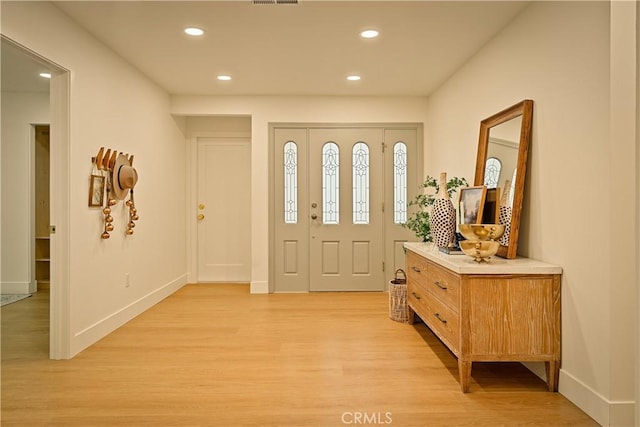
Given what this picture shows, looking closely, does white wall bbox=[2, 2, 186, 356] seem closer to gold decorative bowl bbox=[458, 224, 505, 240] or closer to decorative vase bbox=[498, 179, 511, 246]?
gold decorative bowl bbox=[458, 224, 505, 240]

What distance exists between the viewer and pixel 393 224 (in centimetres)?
533

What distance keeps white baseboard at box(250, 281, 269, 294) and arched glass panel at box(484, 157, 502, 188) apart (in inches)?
121

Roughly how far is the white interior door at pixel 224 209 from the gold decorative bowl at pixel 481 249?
3879mm

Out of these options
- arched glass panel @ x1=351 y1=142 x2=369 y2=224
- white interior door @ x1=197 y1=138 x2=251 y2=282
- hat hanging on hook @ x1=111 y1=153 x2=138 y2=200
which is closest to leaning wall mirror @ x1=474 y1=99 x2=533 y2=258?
arched glass panel @ x1=351 y1=142 x2=369 y2=224

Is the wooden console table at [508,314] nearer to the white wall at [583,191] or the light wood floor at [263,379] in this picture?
the white wall at [583,191]

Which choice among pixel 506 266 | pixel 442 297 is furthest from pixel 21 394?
pixel 506 266

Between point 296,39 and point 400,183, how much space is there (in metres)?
2.56

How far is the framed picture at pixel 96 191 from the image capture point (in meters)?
3.29

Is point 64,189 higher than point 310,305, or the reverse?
point 64,189

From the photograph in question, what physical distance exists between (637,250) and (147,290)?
4325 millimetres

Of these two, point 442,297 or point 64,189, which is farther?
point 64,189

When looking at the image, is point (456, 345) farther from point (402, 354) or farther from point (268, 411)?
point (268, 411)

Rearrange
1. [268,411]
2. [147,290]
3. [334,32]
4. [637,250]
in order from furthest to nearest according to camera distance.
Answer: [147,290], [334,32], [268,411], [637,250]

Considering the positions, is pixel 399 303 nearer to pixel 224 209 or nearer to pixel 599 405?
pixel 599 405
